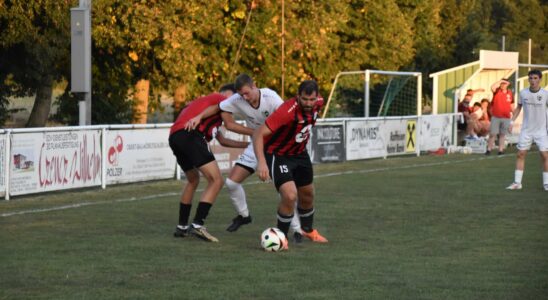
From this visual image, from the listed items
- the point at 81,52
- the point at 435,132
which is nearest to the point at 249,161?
the point at 81,52

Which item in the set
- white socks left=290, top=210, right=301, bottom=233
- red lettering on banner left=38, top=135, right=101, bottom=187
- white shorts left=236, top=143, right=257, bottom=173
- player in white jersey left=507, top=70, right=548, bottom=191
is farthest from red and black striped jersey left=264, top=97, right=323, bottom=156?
player in white jersey left=507, top=70, right=548, bottom=191

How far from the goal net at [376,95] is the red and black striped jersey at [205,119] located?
2420 centimetres

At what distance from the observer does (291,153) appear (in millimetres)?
11539


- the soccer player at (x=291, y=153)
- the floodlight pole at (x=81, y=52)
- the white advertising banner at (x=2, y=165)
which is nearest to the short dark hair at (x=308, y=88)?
the soccer player at (x=291, y=153)

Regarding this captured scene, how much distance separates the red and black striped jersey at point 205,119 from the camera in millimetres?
12273

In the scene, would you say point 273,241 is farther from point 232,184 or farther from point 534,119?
point 534,119

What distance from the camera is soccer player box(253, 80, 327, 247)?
11062 millimetres

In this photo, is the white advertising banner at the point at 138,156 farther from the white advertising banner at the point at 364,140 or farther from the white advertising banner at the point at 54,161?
the white advertising banner at the point at 364,140

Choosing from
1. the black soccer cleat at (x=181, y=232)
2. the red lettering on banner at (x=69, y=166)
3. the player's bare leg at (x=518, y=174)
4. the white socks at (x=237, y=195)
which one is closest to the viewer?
the black soccer cleat at (x=181, y=232)

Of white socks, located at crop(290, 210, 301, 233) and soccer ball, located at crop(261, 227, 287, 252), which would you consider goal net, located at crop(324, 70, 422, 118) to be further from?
soccer ball, located at crop(261, 227, 287, 252)

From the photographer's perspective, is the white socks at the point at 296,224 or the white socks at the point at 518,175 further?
the white socks at the point at 518,175

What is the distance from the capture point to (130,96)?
109 ft

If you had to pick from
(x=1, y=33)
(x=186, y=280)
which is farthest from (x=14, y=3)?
(x=186, y=280)

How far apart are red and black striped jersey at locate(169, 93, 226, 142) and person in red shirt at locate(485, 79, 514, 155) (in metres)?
19.4
